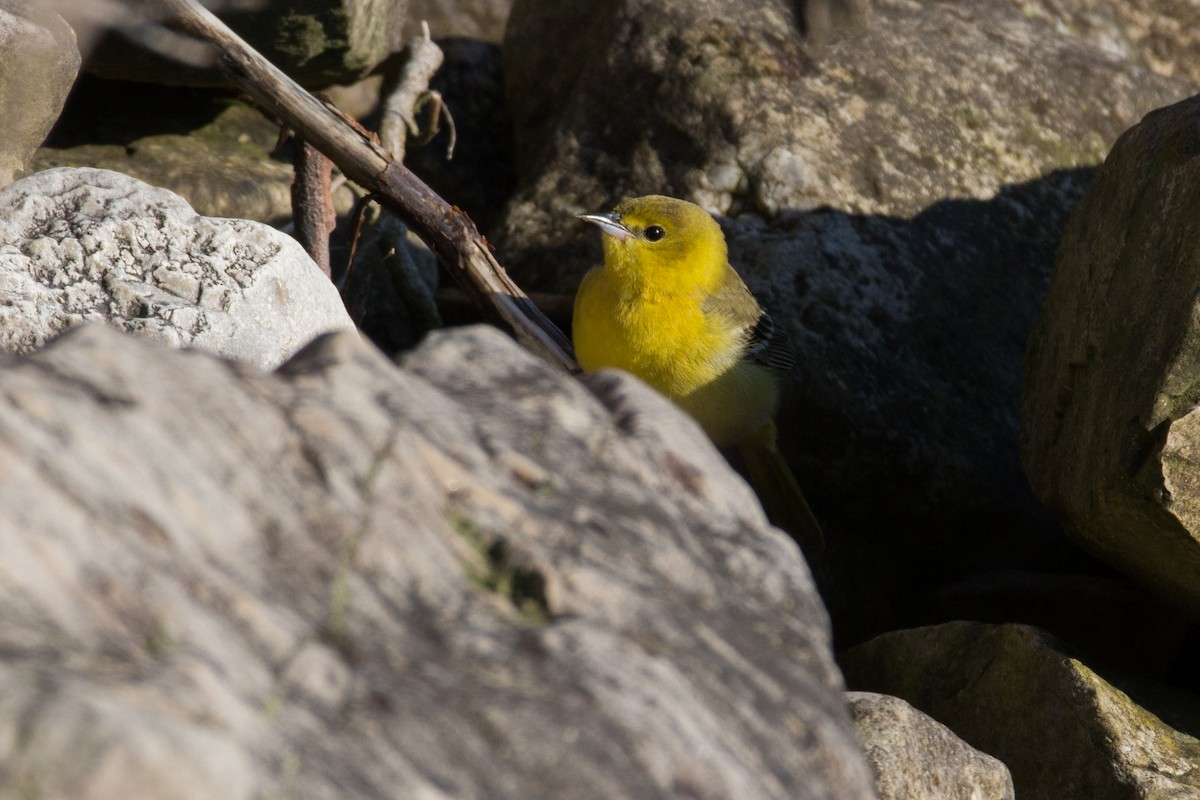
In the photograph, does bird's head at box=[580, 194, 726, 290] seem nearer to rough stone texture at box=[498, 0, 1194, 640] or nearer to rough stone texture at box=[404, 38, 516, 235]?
rough stone texture at box=[498, 0, 1194, 640]

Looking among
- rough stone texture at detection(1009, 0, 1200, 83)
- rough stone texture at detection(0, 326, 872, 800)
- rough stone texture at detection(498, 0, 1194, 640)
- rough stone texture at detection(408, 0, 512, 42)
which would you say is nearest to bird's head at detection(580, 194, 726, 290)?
rough stone texture at detection(498, 0, 1194, 640)

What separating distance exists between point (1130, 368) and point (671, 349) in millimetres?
1820

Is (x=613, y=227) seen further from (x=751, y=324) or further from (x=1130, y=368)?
(x=1130, y=368)

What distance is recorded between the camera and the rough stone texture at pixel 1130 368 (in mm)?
4070

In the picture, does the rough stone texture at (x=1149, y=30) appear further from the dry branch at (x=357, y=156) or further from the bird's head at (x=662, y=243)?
the dry branch at (x=357, y=156)

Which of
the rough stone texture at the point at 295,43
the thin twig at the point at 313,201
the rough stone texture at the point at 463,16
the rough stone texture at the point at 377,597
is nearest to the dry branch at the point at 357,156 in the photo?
the thin twig at the point at 313,201

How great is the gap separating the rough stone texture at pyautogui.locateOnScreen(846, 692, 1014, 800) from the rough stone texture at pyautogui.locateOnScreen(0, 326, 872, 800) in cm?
102

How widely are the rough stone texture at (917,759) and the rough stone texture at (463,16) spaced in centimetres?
598

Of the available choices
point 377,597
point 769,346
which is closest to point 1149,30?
point 769,346

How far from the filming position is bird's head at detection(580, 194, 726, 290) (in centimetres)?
562

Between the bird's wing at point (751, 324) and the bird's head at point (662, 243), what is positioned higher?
the bird's head at point (662, 243)

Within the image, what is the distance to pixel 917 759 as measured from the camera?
3537 mm

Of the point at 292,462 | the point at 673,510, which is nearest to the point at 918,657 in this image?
the point at 673,510

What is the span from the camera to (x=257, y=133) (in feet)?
23.9
